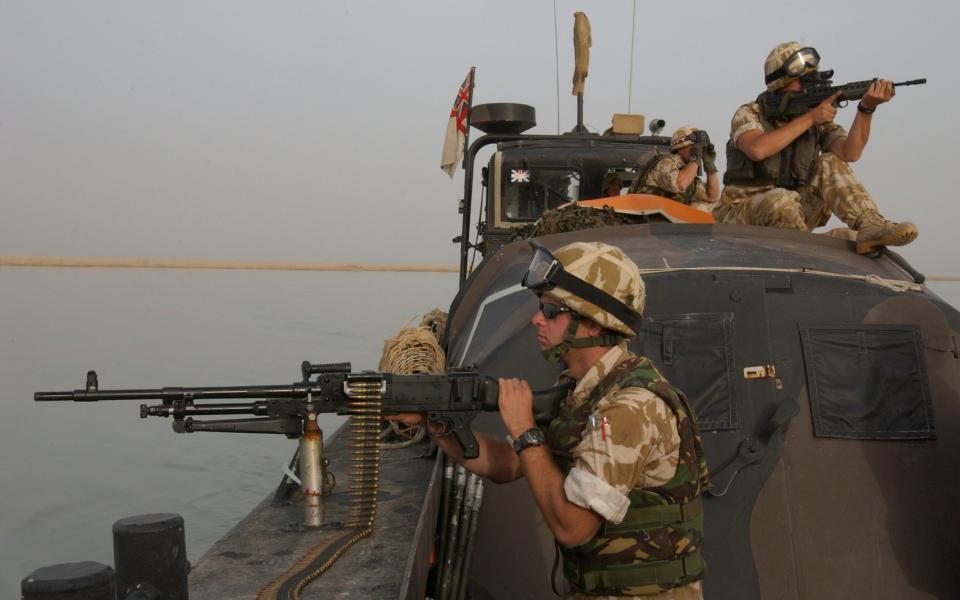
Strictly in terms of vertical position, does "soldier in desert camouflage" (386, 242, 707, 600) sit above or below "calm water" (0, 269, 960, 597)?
above

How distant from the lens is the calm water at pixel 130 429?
9914 mm

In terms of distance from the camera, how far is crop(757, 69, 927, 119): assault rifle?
5500mm

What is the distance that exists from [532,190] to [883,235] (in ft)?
15.1

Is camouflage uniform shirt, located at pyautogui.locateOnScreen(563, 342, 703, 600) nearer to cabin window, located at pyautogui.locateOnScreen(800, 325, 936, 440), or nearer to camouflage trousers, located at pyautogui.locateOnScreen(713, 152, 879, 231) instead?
cabin window, located at pyautogui.locateOnScreen(800, 325, 936, 440)

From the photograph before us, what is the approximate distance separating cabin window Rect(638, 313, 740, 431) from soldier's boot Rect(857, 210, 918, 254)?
112 centimetres

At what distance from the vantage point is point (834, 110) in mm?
5551

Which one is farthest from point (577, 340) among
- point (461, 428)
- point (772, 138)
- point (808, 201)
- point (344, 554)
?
point (808, 201)

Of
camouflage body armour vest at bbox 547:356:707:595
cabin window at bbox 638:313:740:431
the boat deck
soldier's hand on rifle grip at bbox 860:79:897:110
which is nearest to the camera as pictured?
camouflage body armour vest at bbox 547:356:707:595

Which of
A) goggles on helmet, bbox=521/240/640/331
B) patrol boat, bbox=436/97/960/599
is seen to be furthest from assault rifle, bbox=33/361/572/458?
patrol boat, bbox=436/97/960/599

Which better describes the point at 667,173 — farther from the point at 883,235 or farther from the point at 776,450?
the point at 776,450

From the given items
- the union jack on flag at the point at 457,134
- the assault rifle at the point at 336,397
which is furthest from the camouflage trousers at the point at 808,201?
the union jack on flag at the point at 457,134

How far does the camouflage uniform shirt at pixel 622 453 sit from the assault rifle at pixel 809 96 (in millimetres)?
3298

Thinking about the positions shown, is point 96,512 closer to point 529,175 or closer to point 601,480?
point 529,175

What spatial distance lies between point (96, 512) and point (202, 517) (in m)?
1.12
